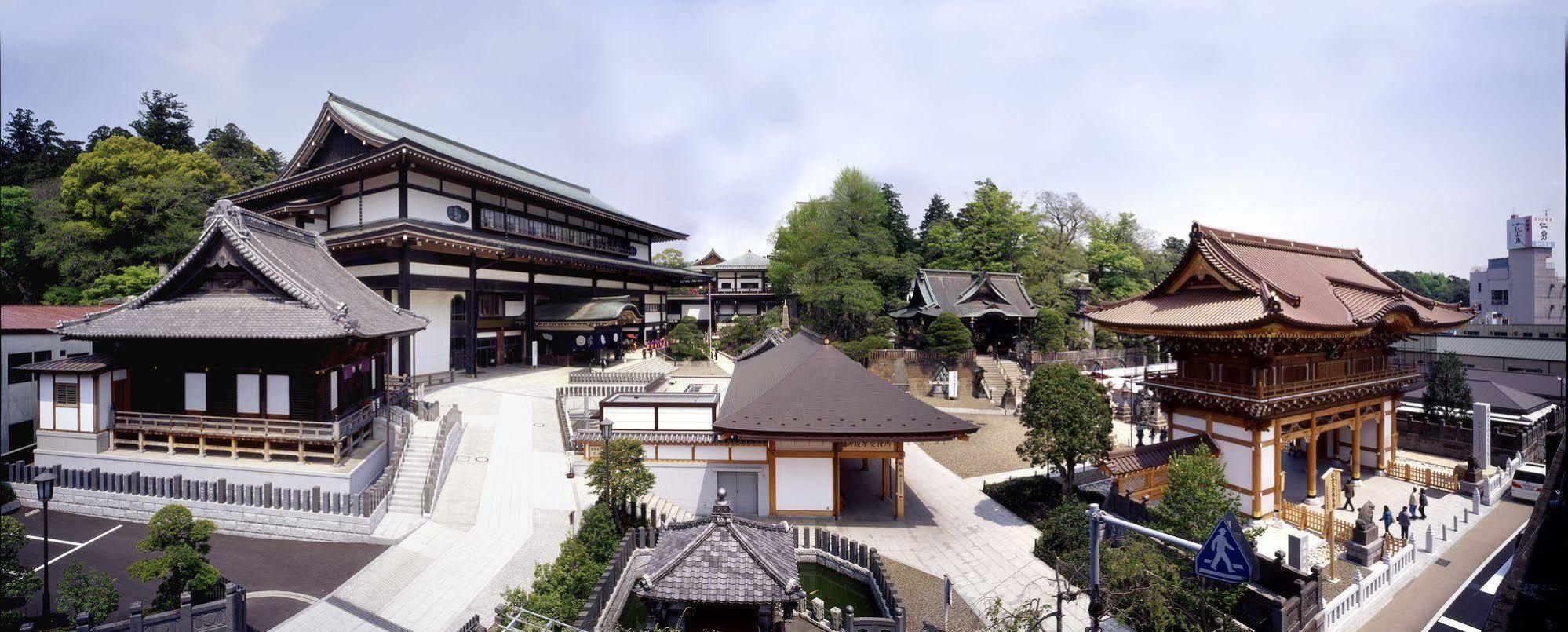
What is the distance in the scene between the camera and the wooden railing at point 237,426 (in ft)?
46.0

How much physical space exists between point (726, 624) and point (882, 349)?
88.7 ft

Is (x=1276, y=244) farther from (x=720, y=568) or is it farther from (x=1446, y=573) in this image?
(x=720, y=568)

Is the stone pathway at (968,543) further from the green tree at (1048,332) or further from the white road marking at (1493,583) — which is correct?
the green tree at (1048,332)

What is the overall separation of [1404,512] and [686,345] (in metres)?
30.3

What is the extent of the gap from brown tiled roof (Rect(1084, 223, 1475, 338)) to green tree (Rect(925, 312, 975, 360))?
45.3 feet

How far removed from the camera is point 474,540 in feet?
41.8

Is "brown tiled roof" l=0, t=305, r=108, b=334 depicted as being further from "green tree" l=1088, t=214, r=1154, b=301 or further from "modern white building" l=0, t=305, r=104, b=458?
"green tree" l=1088, t=214, r=1154, b=301

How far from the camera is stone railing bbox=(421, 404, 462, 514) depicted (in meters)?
13.9

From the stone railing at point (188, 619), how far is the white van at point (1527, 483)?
106 feet

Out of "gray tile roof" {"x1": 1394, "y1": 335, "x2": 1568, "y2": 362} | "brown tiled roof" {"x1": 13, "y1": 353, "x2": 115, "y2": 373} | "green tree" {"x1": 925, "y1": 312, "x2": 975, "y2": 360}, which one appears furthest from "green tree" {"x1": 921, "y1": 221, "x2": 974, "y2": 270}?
"brown tiled roof" {"x1": 13, "y1": 353, "x2": 115, "y2": 373}

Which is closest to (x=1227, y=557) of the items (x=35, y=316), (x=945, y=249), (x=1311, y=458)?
(x=1311, y=458)

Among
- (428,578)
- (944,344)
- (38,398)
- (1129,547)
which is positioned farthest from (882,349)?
(38,398)

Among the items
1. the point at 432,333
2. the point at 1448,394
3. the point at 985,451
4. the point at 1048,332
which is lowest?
the point at 985,451

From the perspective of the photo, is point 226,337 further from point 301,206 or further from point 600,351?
point 600,351
